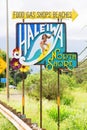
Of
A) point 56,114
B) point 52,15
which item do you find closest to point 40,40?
point 52,15

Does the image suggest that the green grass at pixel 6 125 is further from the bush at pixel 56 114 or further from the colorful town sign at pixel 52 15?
the colorful town sign at pixel 52 15

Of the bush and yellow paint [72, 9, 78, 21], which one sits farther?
the bush

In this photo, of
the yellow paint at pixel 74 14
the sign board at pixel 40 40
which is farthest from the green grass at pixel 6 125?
the yellow paint at pixel 74 14

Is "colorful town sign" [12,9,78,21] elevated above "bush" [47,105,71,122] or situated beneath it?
elevated above

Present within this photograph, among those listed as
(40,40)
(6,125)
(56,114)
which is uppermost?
(40,40)

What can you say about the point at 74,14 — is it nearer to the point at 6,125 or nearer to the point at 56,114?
the point at 6,125

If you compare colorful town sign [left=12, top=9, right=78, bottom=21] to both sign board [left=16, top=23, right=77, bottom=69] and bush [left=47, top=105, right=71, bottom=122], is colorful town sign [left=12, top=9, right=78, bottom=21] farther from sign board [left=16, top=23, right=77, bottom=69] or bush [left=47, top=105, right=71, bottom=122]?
bush [left=47, top=105, right=71, bottom=122]

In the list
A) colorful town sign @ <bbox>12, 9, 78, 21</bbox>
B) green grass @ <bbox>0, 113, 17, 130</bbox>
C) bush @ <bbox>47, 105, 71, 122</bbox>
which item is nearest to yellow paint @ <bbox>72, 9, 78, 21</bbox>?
colorful town sign @ <bbox>12, 9, 78, 21</bbox>

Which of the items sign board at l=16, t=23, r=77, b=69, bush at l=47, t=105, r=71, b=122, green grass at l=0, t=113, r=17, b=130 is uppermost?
sign board at l=16, t=23, r=77, b=69

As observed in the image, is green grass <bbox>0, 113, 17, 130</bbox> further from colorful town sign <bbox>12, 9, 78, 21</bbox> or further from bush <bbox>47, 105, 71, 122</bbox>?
colorful town sign <bbox>12, 9, 78, 21</bbox>

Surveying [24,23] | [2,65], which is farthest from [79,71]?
[2,65]

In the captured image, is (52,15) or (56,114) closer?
(52,15)

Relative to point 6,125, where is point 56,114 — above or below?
below

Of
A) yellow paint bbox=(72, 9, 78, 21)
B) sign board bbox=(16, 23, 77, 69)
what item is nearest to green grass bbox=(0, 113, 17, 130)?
sign board bbox=(16, 23, 77, 69)
